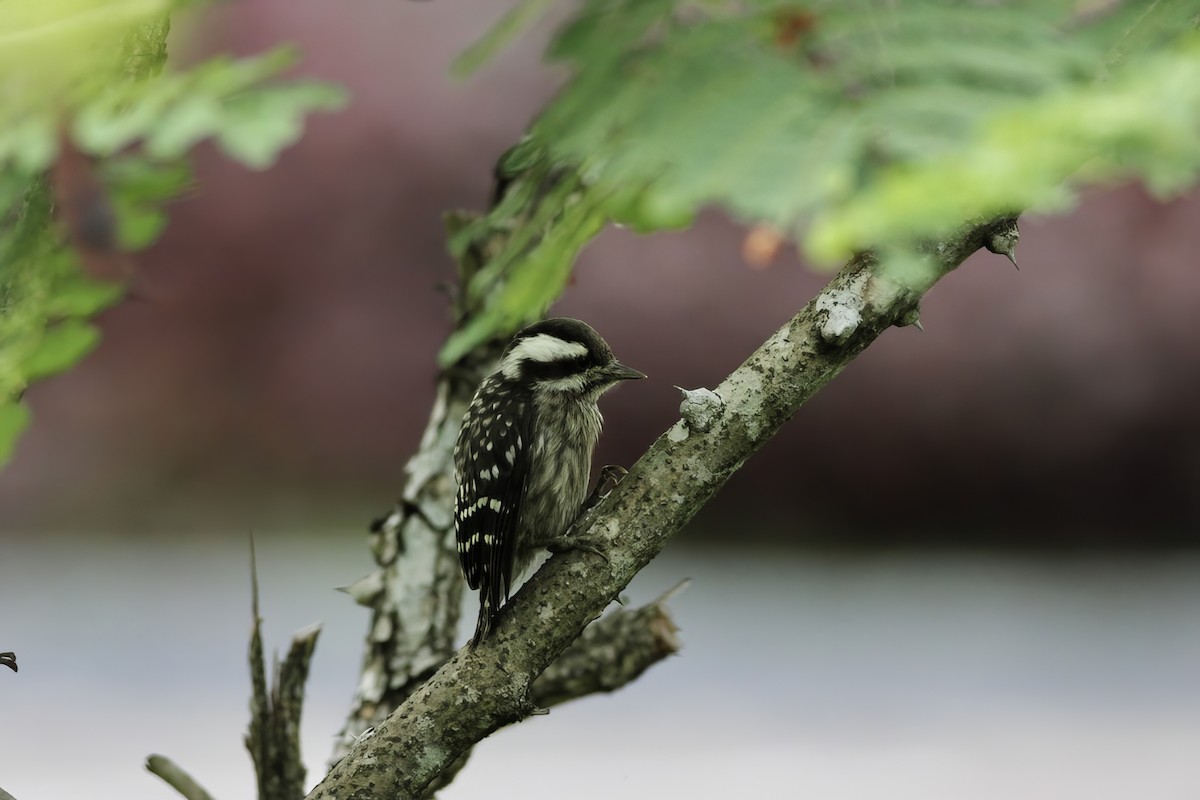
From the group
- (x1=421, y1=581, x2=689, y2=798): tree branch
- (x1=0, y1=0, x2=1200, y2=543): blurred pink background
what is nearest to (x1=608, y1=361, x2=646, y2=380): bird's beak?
(x1=421, y1=581, x2=689, y2=798): tree branch

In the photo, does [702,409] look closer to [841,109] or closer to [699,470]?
[699,470]

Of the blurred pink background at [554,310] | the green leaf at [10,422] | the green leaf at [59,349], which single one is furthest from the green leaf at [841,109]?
the blurred pink background at [554,310]

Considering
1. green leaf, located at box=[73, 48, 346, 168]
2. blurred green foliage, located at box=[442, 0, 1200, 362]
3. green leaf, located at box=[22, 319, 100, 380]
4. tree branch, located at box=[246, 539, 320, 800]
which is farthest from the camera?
tree branch, located at box=[246, 539, 320, 800]

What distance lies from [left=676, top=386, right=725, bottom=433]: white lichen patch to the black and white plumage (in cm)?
56

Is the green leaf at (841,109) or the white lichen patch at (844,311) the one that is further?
the white lichen patch at (844,311)

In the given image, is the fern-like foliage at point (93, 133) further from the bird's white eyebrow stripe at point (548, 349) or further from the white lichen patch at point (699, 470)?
the bird's white eyebrow stripe at point (548, 349)

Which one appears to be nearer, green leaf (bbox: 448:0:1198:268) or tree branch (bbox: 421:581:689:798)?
green leaf (bbox: 448:0:1198:268)

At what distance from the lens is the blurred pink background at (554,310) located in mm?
4270

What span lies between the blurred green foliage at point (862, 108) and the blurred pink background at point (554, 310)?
3.08m

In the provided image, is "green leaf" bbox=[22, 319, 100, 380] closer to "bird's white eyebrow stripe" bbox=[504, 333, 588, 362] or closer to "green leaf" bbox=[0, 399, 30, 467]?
"green leaf" bbox=[0, 399, 30, 467]

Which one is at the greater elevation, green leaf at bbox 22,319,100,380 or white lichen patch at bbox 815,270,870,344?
white lichen patch at bbox 815,270,870,344

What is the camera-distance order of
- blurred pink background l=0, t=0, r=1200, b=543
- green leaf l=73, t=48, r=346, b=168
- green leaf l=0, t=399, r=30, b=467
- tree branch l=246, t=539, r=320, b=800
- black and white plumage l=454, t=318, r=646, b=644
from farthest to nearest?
blurred pink background l=0, t=0, r=1200, b=543
tree branch l=246, t=539, r=320, b=800
black and white plumage l=454, t=318, r=646, b=644
green leaf l=0, t=399, r=30, b=467
green leaf l=73, t=48, r=346, b=168

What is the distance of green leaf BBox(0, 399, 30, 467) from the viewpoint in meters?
1.39

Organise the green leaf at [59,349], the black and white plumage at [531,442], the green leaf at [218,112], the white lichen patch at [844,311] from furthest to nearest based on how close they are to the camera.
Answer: the black and white plumage at [531,442] → the white lichen patch at [844,311] → the green leaf at [59,349] → the green leaf at [218,112]
